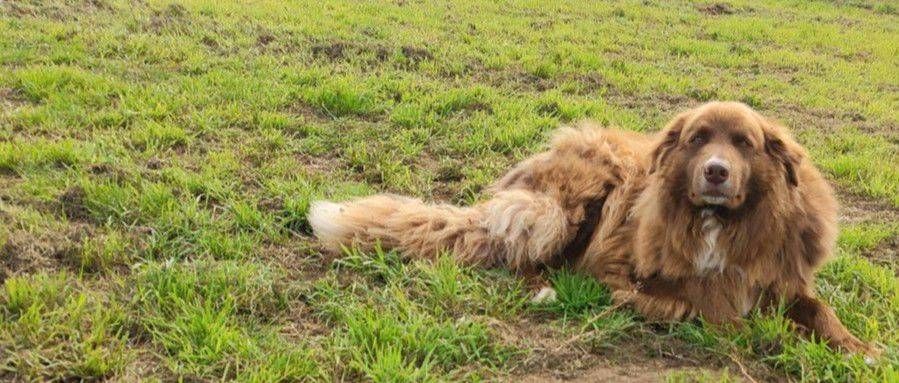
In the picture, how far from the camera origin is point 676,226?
380 cm

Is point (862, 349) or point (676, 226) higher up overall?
point (676, 226)

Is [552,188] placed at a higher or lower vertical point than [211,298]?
higher

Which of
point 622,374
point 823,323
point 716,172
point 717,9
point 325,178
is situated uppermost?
point 717,9

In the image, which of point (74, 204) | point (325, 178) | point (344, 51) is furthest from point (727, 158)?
point (344, 51)

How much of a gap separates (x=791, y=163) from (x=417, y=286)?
203 centimetres

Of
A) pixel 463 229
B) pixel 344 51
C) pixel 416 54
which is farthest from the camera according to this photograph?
pixel 416 54

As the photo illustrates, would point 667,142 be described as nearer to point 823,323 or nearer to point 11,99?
point 823,323

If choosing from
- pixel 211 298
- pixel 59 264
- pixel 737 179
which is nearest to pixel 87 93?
pixel 59 264

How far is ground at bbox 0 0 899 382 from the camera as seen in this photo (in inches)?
134

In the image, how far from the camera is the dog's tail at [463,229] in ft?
14.3

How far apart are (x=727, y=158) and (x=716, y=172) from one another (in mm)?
123

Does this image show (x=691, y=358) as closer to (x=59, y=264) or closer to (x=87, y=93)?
(x=59, y=264)

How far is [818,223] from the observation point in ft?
12.5

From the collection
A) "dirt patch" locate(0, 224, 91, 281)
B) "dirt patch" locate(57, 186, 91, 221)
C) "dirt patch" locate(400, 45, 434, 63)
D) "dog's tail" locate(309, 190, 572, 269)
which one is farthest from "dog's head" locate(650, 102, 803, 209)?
"dirt patch" locate(400, 45, 434, 63)
